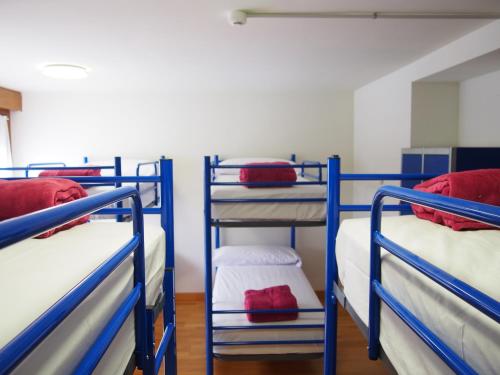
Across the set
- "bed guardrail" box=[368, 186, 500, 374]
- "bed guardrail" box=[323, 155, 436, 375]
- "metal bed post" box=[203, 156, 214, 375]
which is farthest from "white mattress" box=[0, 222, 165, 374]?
"metal bed post" box=[203, 156, 214, 375]

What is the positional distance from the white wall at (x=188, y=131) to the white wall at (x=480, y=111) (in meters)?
1.45

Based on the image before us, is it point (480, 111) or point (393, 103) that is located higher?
point (393, 103)

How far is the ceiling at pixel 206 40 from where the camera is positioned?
166cm

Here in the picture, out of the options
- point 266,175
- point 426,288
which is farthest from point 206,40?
point 426,288

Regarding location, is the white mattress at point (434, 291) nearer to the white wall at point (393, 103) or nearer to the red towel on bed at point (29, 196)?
the red towel on bed at point (29, 196)

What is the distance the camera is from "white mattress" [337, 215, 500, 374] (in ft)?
2.01

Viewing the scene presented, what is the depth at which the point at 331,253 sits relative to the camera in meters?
1.60

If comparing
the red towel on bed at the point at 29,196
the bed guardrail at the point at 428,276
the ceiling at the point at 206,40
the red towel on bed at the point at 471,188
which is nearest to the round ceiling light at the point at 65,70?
the ceiling at the point at 206,40

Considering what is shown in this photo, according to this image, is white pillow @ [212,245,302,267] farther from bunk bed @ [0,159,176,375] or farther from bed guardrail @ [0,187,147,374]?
bed guardrail @ [0,187,147,374]

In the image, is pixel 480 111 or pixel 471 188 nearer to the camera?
pixel 471 188

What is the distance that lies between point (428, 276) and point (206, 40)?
197 centimetres

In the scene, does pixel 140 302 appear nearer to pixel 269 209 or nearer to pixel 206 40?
pixel 269 209

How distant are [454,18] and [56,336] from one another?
2.30 m

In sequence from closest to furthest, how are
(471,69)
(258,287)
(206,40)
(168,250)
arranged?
(168,250), (206,40), (471,69), (258,287)
